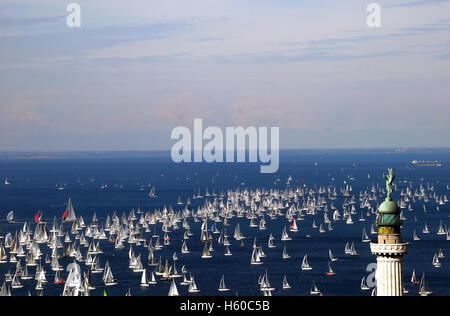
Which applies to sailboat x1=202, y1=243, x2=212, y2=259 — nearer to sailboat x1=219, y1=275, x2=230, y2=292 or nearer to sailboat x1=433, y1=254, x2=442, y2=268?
sailboat x1=219, y1=275, x2=230, y2=292

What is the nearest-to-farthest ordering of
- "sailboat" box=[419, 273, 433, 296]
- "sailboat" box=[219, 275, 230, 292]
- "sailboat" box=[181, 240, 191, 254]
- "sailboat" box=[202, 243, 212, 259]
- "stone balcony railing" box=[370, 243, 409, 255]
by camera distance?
"stone balcony railing" box=[370, 243, 409, 255] → "sailboat" box=[419, 273, 433, 296] → "sailboat" box=[219, 275, 230, 292] → "sailboat" box=[202, 243, 212, 259] → "sailboat" box=[181, 240, 191, 254]

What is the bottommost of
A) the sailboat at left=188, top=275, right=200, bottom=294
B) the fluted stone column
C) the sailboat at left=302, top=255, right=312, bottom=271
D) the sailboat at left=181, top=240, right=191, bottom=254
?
the sailboat at left=188, top=275, right=200, bottom=294

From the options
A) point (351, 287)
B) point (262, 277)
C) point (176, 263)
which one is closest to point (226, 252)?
point (176, 263)

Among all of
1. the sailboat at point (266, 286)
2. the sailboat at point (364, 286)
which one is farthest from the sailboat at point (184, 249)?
the sailboat at point (364, 286)

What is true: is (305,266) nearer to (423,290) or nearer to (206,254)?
(206,254)

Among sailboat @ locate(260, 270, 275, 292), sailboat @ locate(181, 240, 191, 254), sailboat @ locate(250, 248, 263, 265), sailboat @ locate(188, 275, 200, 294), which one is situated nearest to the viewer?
sailboat @ locate(188, 275, 200, 294)

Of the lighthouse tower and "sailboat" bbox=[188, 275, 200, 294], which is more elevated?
the lighthouse tower

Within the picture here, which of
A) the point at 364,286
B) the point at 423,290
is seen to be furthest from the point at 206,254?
the point at 423,290

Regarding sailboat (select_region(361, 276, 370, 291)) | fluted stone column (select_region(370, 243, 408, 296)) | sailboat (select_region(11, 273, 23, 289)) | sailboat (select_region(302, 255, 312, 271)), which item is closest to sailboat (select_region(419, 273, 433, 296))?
sailboat (select_region(361, 276, 370, 291))

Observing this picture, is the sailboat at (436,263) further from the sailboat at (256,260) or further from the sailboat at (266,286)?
the sailboat at (266,286)
